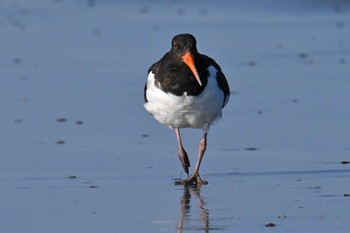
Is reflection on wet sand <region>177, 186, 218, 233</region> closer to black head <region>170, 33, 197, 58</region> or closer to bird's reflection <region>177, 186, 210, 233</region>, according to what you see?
bird's reflection <region>177, 186, 210, 233</region>

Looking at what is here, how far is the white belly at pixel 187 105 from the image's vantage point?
25.1 feet

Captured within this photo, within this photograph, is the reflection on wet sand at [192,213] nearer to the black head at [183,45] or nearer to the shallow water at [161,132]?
the shallow water at [161,132]

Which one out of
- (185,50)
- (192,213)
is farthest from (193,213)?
(185,50)

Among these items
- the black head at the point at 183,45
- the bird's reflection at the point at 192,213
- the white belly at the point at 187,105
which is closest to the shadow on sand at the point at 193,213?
the bird's reflection at the point at 192,213

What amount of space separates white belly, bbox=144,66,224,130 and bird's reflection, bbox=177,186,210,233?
53cm

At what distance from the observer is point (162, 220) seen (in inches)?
257

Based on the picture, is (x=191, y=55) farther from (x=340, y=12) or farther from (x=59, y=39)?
(x=340, y=12)

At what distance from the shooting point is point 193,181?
7.64 m

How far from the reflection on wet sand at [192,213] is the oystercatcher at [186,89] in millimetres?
261

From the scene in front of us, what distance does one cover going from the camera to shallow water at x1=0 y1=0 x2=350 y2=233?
6695 mm

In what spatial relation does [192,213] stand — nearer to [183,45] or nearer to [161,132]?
[183,45]

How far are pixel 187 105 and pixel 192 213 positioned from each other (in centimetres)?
115

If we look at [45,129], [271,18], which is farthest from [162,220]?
[271,18]

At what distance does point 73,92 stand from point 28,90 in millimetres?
437
